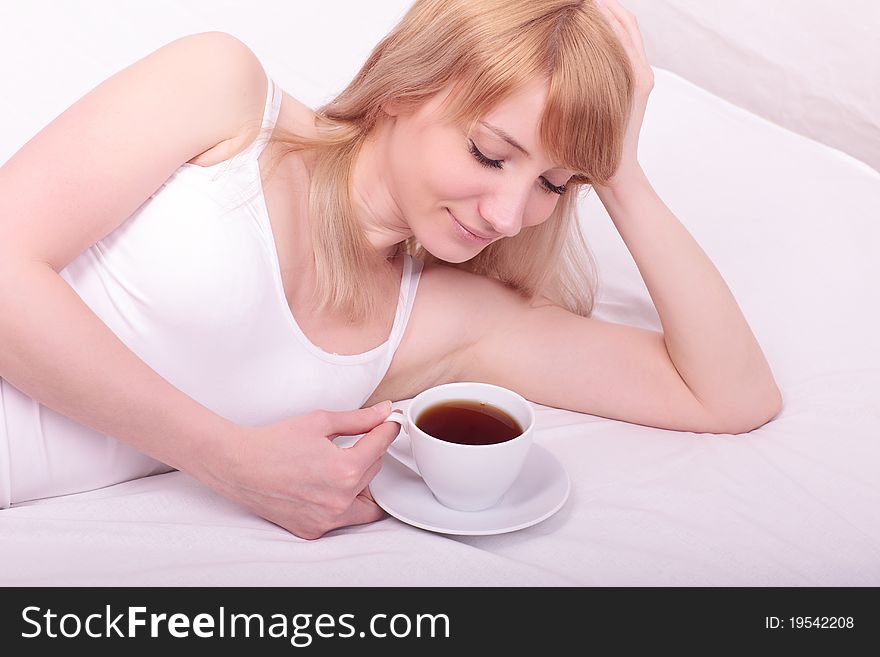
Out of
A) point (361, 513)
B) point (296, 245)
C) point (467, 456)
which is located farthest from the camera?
point (296, 245)

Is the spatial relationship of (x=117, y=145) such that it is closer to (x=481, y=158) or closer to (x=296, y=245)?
(x=296, y=245)

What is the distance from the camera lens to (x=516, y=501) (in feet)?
3.64

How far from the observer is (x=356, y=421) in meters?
1.10

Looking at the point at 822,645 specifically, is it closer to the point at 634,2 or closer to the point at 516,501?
the point at 516,501

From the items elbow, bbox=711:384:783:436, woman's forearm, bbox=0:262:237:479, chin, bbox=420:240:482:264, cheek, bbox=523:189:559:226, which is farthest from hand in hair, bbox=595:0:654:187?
woman's forearm, bbox=0:262:237:479

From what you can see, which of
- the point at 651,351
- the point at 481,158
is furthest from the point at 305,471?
the point at 651,351

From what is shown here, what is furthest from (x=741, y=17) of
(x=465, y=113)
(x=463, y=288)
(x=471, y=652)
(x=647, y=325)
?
(x=471, y=652)

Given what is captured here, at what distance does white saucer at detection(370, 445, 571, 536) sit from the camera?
106cm

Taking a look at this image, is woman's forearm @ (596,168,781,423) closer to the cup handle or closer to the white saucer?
the white saucer

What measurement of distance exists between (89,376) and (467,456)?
1.34 feet

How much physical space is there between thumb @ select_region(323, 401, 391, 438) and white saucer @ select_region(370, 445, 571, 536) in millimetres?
73

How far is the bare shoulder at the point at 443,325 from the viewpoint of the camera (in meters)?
1.36

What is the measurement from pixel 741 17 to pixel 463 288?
137cm

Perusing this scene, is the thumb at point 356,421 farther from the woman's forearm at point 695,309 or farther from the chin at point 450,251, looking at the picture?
the woman's forearm at point 695,309
